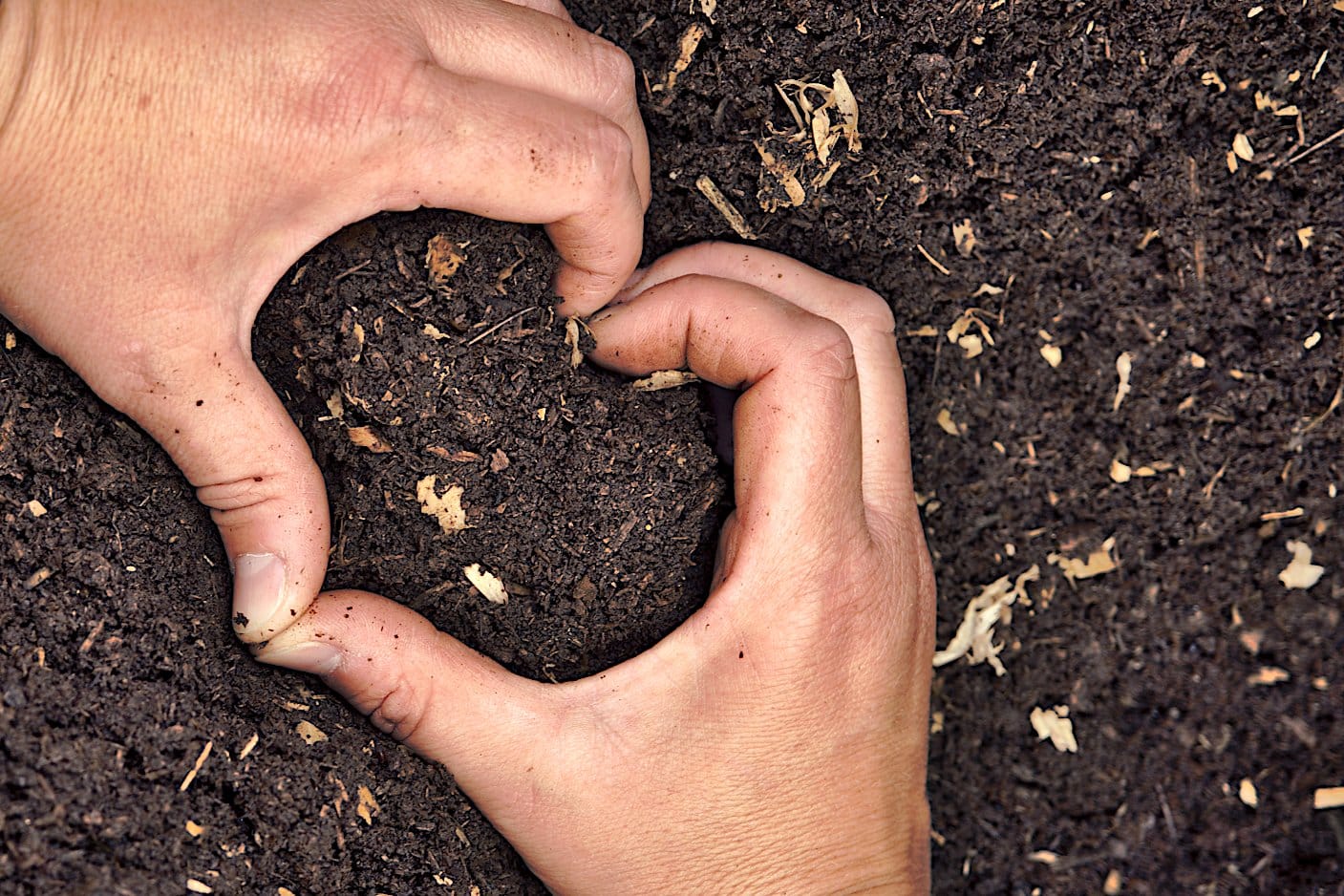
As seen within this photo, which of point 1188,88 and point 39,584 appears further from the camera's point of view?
point 1188,88

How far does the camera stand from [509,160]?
124 cm

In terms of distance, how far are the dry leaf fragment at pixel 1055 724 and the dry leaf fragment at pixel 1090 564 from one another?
229 mm

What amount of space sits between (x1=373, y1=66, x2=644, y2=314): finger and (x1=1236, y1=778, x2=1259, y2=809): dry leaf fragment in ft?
4.62

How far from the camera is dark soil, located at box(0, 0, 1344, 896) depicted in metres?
1.20

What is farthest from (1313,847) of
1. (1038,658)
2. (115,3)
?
(115,3)

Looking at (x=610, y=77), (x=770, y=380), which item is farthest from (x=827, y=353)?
(x=610, y=77)

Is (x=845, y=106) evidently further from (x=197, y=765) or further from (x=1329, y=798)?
(x=1329, y=798)

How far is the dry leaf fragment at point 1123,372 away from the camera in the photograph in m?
1.75

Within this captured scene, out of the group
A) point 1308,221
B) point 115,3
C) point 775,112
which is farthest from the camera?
point 1308,221

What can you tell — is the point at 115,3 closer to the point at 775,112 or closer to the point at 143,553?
the point at 143,553

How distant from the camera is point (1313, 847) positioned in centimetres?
185

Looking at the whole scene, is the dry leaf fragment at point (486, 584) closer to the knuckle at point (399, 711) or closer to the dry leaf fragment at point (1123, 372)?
the knuckle at point (399, 711)

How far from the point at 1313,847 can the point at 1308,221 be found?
1031 millimetres

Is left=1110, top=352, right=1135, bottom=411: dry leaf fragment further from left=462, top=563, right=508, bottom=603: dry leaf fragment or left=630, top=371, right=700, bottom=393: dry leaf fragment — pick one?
left=462, top=563, right=508, bottom=603: dry leaf fragment
